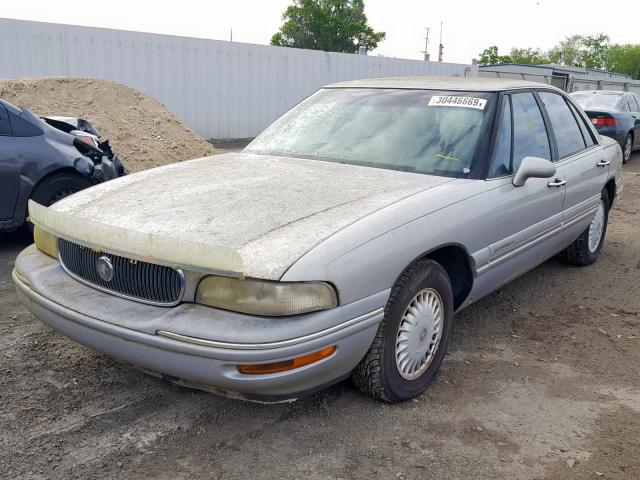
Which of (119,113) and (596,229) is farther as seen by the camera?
(119,113)

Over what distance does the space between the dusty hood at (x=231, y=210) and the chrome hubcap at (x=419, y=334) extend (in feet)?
1.79

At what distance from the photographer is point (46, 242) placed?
3.35 metres

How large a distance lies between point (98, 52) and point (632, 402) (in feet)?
48.7

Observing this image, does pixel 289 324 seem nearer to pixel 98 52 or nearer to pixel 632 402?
pixel 632 402

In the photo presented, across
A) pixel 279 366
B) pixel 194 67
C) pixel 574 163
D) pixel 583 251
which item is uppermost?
pixel 194 67

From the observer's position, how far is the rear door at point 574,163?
464 cm

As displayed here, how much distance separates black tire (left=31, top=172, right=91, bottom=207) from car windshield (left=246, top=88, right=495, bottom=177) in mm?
2352

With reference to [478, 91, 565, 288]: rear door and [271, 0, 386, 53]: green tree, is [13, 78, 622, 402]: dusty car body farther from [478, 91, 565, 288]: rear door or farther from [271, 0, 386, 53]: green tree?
[271, 0, 386, 53]: green tree

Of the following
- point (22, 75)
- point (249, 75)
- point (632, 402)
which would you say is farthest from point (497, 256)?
point (249, 75)

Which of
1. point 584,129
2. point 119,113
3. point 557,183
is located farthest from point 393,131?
point 119,113

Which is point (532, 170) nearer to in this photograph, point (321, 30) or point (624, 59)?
point (321, 30)

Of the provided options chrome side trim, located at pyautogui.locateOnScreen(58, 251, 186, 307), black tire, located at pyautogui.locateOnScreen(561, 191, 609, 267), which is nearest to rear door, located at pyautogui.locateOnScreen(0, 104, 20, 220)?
chrome side trim, located at pyautogui.locateOnScreen(58, 251, 186, 307)

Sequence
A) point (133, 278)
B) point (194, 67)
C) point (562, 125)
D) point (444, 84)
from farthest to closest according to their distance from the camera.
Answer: point (194, 67) → point (562, 125) → point (444, 84) → point (133, 278)

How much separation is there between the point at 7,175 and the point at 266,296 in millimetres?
3943
